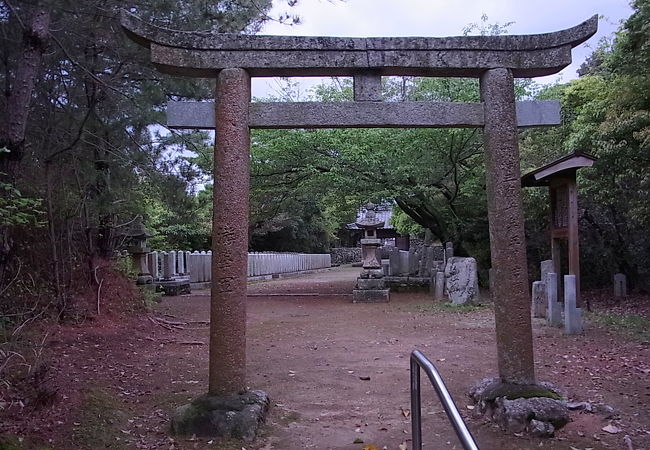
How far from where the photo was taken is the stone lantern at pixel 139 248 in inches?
533

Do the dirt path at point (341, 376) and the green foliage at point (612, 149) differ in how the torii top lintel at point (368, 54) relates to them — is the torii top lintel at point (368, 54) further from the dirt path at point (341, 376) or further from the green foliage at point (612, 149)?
the green foliage at point (612, 149)

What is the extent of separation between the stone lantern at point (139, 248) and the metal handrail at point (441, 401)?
11.0 m

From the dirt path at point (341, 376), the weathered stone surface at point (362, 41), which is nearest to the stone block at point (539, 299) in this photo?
the dirt path at point (341, 376)

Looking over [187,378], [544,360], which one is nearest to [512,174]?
[544,360]

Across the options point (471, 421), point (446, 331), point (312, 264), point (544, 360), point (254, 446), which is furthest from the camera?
point (312, 264)

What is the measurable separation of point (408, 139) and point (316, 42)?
9.43 meters

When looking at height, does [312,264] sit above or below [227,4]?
below

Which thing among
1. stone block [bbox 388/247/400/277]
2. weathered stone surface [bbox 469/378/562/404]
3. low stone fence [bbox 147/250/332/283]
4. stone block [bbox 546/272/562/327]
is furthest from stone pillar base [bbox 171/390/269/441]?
stone block [bbox 388/247/400/277]

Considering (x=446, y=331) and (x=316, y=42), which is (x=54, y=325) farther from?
(x=446, y=331)

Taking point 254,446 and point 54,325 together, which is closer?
point 254,446

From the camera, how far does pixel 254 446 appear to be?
15.1ft

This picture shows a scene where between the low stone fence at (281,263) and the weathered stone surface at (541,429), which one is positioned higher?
the low stone fence at (281,263)

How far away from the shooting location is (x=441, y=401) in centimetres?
271

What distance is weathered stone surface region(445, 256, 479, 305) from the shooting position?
531 inches
